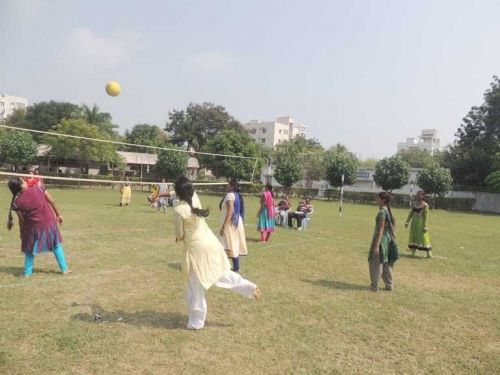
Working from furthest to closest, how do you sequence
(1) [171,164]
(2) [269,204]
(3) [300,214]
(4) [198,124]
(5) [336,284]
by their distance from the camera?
(4) [198,124], (1) [171,164], (3) [300,214], (2) [269,204], (5) [336,284]

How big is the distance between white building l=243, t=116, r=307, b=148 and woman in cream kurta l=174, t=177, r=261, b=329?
99862 mm

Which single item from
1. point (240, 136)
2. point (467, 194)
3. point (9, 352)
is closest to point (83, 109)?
point (240, 136)

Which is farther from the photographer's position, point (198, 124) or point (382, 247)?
point (198, 124)

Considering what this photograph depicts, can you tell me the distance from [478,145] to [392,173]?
1652 cm

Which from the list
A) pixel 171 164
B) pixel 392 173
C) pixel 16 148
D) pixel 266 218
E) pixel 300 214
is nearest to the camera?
pixel 266 218

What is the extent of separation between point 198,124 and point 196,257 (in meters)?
68.2

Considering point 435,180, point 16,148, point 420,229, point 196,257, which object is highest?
point 16,148

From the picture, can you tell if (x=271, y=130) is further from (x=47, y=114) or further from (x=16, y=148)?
(x=16, y=148)

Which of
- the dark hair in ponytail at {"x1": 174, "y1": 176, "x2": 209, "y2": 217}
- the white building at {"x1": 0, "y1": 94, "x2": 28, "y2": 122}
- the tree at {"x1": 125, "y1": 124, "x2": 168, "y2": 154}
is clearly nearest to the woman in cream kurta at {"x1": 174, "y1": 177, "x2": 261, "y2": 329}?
the dark hair in ponytail at {"x1": 174, "y1": 176, "x2": 209, "y2": 217}

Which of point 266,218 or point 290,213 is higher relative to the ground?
point 266,218

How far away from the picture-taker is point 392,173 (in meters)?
41.7

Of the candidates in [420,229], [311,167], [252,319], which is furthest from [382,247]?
[311,167]

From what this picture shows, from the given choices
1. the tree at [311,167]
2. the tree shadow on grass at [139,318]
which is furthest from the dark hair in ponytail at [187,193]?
the tree at [311,167]

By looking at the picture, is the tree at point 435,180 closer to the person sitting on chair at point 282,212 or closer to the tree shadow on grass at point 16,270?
the person sitting on chair at point 282,212
